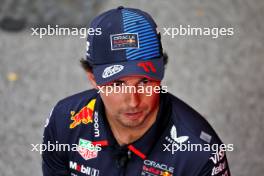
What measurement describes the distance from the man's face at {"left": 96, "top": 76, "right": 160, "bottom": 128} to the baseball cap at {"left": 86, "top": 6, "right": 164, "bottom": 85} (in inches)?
1.9

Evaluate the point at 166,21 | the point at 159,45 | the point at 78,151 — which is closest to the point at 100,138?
the point at 78,151

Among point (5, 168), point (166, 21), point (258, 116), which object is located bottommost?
point (5, 168)

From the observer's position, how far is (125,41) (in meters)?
2.38

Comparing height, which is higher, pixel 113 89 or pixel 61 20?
pixel 61 20

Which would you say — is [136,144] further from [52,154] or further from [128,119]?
[52,154]

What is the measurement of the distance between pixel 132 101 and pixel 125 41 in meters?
0.24

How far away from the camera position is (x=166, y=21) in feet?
18.1

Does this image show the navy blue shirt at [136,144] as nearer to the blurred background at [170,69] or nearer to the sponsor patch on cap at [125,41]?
the sponsor patch on cap at [125,41]

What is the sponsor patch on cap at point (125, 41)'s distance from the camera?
2.38 m

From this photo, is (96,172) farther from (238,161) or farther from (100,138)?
(238,161)

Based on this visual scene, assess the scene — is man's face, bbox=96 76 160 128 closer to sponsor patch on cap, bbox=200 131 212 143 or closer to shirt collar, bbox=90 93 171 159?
shirt collar, bbox=90 93 171 159

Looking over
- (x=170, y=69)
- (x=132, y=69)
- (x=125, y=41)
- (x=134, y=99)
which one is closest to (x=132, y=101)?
(x=134, y=99)

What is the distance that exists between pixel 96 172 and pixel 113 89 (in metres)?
0.48

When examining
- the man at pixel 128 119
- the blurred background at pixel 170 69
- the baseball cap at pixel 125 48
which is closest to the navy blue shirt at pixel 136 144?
the man at pixel 128 119
